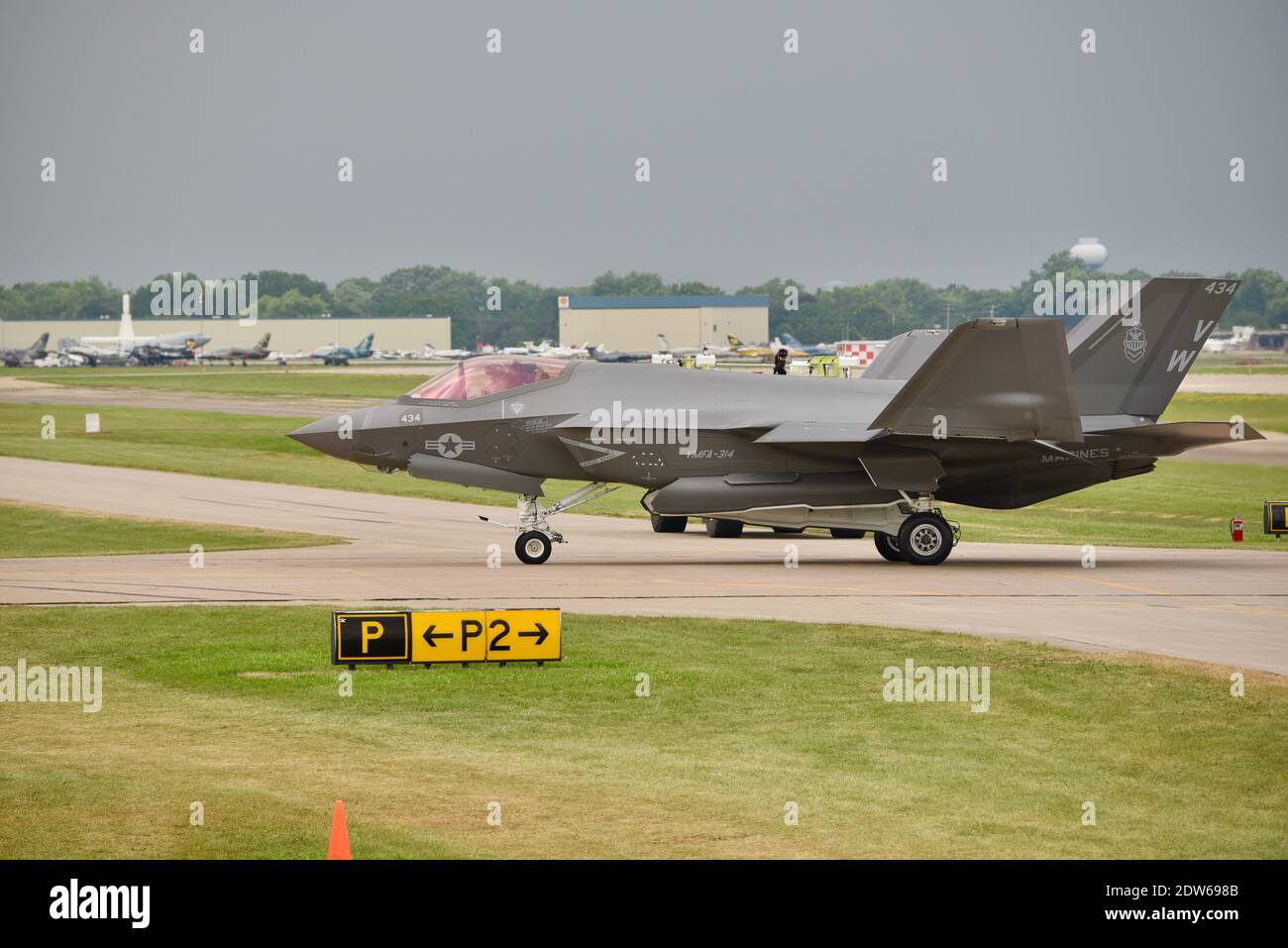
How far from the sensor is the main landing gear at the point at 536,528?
2611 centimetres

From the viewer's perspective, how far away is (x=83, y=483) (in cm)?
4050

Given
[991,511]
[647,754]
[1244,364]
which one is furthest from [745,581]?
[1244,364]

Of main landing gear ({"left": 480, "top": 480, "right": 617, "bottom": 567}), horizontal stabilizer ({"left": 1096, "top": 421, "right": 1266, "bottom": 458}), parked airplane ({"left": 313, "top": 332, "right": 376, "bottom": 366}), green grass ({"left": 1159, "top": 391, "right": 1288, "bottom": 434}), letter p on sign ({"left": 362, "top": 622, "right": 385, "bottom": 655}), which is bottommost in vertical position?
letter p on sign ({"left": 362, "top": 622, "right": 385, "bottom": 655})

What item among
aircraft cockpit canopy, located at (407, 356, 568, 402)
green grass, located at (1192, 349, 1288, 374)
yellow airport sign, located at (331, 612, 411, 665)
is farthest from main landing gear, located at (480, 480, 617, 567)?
green grass, located at (1192, 349, 1288, 374)

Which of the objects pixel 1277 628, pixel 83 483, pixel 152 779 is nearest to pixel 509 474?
pixel 1277 628

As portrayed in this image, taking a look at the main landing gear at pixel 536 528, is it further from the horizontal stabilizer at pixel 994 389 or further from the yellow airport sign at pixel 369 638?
the yellow airport sign at pixel 369 638

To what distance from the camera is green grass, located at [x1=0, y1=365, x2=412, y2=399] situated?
93.2 meters

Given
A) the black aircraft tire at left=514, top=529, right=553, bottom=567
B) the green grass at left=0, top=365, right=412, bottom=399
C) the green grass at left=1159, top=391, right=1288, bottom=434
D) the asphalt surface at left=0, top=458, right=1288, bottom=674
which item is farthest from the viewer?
the green grass at left=0, top=365, right=412, bottom=399

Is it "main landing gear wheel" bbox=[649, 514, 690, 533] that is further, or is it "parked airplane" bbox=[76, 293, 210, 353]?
"parked airplane" bbox=[76, 293, 210, 353]

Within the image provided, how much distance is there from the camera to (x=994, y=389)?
24.4m

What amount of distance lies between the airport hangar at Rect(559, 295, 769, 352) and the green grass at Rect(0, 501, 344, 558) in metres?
144

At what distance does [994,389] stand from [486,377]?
8.75 metres

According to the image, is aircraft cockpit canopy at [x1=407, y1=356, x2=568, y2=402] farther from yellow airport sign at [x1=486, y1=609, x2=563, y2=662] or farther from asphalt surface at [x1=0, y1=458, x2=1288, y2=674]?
yellow airport sign at [x1=486, y1=609, x2=563, y2=662]

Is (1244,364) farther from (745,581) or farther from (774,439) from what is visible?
(745,581)
